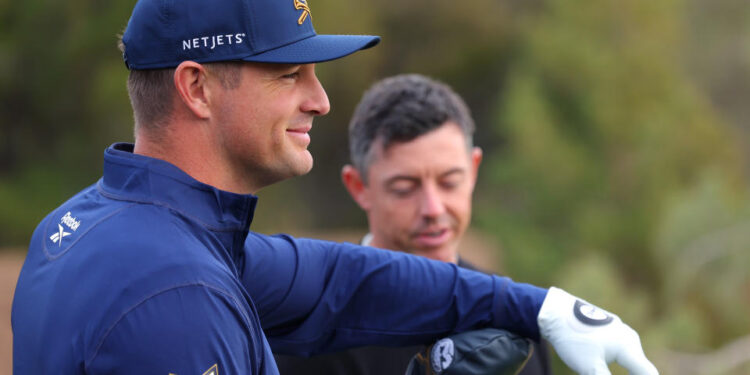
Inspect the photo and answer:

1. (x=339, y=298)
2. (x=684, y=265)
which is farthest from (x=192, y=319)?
(x=684, y=265)

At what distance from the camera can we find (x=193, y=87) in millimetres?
1702

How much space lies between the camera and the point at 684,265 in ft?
17.8

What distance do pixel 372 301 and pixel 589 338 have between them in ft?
1.73

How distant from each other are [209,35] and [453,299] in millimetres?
884

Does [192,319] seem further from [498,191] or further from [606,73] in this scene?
[498,191]

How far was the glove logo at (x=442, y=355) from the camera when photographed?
2021 millimetres

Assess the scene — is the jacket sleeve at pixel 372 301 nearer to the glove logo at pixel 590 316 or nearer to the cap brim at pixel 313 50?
the glove logo at pixel 590 316

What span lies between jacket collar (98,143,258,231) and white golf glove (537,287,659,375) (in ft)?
2.65

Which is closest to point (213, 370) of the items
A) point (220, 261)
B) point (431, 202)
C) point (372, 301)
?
point (220, 261)

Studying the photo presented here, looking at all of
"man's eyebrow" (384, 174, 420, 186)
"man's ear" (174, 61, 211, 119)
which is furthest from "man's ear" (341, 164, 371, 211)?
"man's ear" (174, 61, 211, 119)

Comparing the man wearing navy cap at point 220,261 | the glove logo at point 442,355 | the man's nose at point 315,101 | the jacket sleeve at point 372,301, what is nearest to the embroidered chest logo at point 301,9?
the man wearing navy cap at point 220,261

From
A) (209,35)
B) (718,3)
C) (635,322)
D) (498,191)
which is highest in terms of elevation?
(209,35)

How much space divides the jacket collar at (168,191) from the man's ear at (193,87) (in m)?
0.12

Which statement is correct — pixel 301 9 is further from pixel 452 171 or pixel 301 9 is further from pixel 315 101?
pixel 452 171
